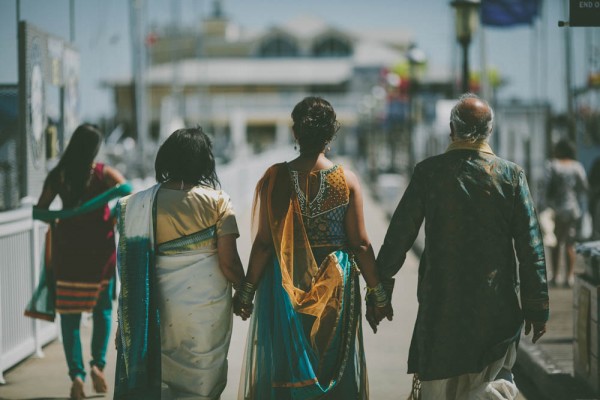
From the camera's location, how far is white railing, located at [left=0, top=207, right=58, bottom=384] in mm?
6715

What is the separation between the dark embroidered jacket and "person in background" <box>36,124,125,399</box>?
2.34m

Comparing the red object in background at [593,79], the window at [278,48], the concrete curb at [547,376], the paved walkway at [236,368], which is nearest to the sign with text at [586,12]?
the concrete curb at [547,376]

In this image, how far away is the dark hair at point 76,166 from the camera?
605cm

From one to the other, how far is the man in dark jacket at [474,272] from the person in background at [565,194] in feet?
21.8

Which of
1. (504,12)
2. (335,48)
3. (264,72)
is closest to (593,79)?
(504,12)

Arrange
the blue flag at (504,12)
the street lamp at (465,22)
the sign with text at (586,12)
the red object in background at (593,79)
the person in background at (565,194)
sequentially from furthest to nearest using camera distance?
the red object in background at (593,79) < the blue flag at (504,12) < the street lamp at (465,22) < the person in background at (565,194) < the sign with text at (586,12)

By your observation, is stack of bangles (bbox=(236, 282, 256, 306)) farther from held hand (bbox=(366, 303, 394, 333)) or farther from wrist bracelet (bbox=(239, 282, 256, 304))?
held hand (bbox=(366, 303, 394, 333))

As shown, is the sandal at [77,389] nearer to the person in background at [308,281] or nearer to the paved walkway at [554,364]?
the person in background at [308,281]

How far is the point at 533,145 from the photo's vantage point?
79.9 ft

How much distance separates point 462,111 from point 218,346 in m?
1.67

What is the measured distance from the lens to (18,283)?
705 cm

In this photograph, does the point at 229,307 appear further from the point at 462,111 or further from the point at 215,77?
the point at 215,77

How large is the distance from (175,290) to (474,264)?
147 cm

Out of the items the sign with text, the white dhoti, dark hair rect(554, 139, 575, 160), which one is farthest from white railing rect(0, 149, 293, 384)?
dark hair rect(554, 139, 575, 160)
